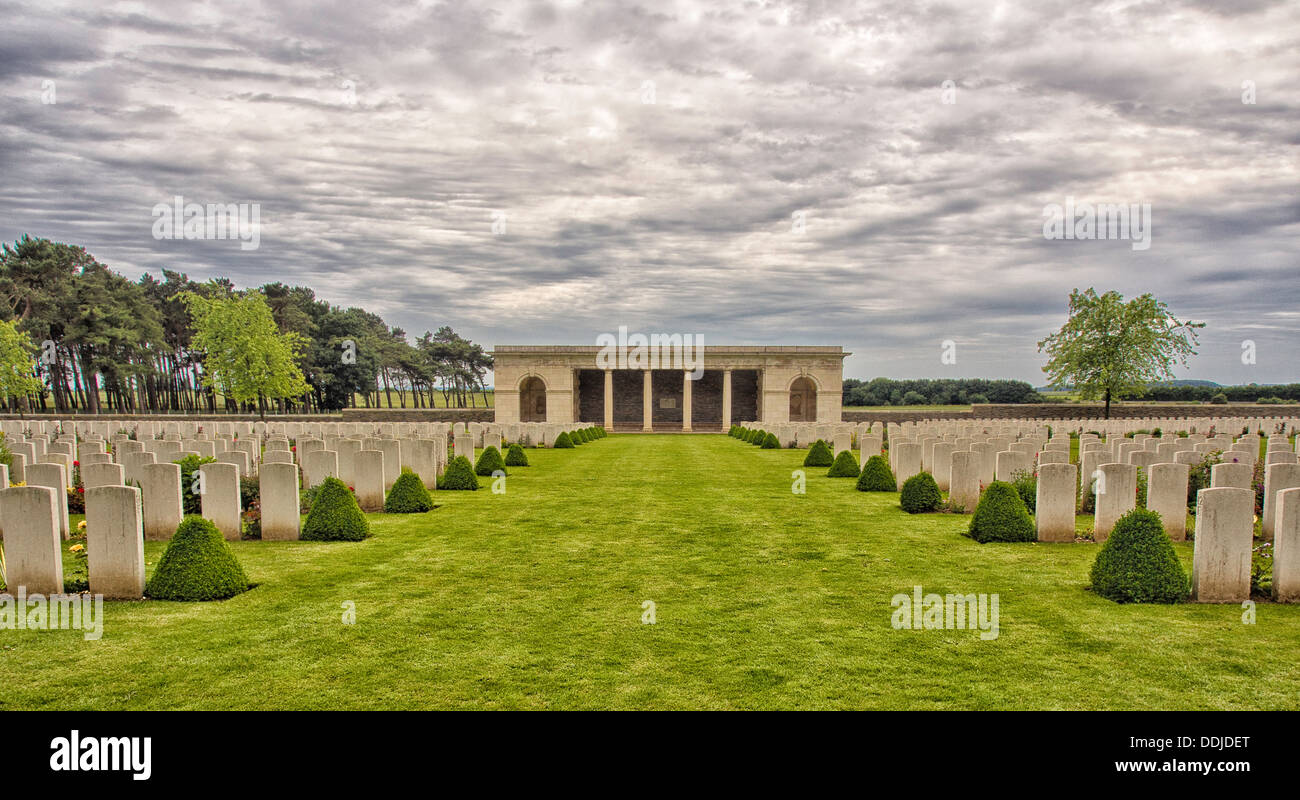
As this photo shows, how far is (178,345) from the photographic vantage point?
69.3 meters

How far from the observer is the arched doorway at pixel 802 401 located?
5666 centimetres

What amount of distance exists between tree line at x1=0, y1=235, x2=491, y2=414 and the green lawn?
112ft

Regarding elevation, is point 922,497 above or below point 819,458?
above

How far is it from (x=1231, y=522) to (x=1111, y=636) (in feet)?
7.39

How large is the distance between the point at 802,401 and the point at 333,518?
165 feet

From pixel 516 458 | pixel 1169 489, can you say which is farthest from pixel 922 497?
pixel 516 458

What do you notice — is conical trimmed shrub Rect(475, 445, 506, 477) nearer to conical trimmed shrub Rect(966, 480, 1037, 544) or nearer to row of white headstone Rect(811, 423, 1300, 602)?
row of white headstone Rect(811, 423, 1300, 602)

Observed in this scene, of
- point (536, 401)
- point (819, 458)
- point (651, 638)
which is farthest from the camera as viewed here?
point (536, 401)

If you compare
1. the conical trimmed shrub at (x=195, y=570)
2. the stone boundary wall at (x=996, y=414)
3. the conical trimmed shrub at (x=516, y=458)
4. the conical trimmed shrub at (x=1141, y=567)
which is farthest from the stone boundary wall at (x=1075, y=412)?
the conical trimmed shrub at (x=195, y=570)

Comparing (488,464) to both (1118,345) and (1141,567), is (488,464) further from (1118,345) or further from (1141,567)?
(1118,345)

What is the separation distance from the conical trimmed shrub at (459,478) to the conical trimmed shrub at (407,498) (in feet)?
10.2

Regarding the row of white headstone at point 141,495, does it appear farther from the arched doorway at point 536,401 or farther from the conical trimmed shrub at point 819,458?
the arched doorway at point 536,401
